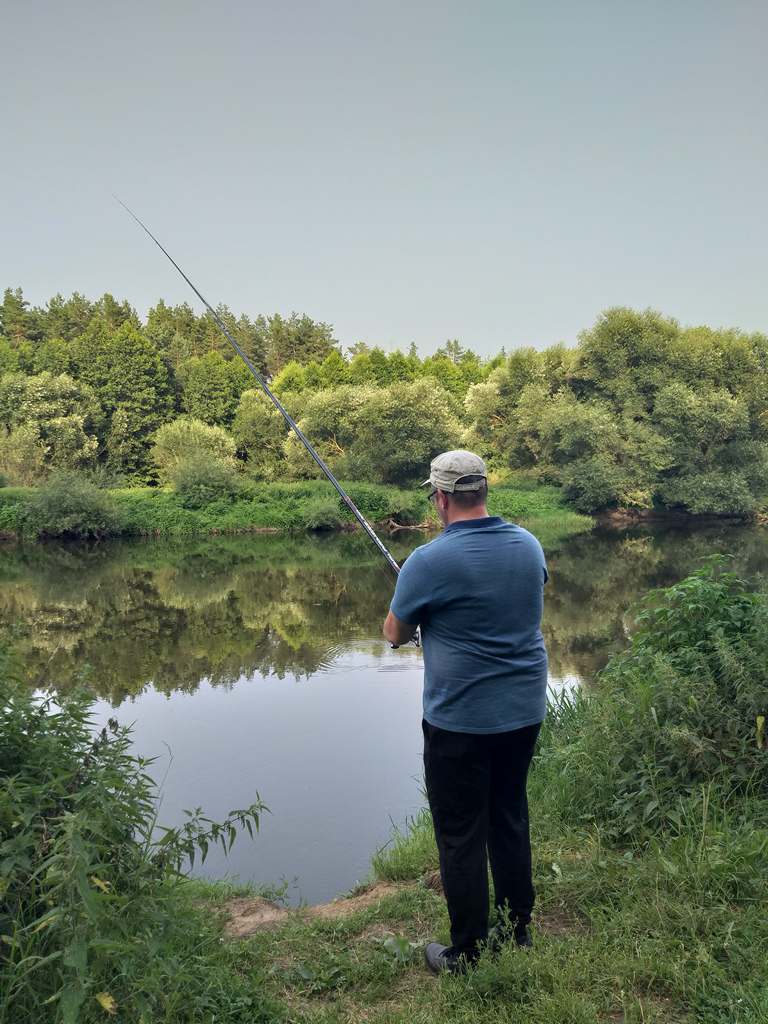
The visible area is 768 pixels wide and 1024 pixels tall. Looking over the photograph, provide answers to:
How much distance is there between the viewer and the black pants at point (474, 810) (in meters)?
2.68

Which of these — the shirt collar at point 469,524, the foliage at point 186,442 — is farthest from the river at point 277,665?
the foliage at point 186,442

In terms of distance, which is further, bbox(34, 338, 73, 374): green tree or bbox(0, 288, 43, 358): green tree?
bbox(0, 288, 43, 358): green tree

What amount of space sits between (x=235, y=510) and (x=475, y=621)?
29.5m

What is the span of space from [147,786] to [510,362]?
123 ft

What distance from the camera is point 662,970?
8.58 ft

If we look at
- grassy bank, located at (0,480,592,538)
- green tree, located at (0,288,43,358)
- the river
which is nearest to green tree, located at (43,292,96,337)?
green tree, located at (0,288,43,358)

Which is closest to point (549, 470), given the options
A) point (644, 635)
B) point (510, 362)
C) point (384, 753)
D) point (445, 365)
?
point (510, 362)

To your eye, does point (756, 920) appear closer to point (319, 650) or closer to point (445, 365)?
point (319, 650)

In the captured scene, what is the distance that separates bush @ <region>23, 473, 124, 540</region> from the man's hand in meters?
27.1

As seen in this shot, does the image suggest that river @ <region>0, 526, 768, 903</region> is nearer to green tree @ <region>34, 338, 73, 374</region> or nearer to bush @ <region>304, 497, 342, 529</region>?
bush @ <region>304, 497, 342, 529</region>

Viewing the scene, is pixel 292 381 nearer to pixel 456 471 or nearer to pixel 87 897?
pixel 456 471

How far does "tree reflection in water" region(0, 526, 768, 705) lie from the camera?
11.3m

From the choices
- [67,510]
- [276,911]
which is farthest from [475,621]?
[67,510]

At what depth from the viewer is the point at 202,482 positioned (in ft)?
104
